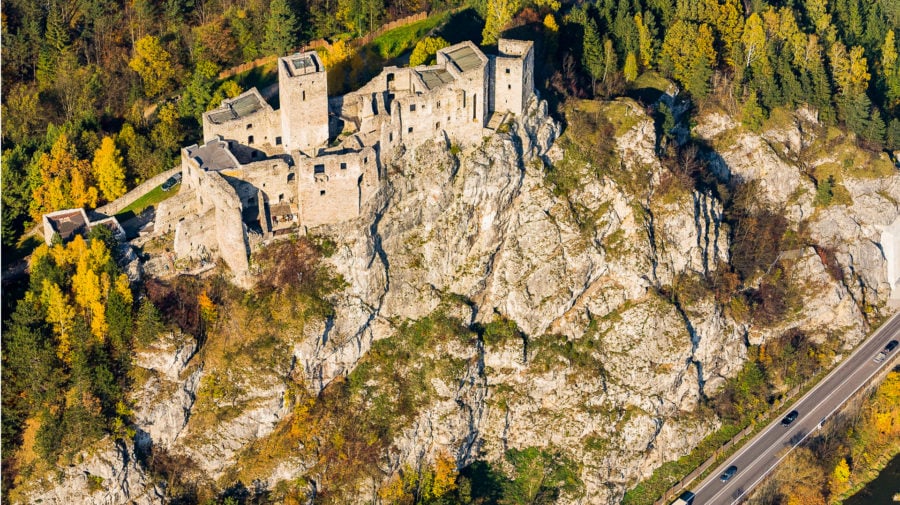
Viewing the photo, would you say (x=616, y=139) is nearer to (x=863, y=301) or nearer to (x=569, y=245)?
(x=569, y=245)

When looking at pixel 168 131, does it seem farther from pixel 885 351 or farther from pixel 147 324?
pixel 885 351

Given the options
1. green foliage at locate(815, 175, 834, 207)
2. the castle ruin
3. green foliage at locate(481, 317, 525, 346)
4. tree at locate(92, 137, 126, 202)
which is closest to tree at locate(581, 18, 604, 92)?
Answer: the castle ruin

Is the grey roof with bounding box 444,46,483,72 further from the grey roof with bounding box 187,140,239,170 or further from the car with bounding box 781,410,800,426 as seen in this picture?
the car with bounding box 781,410,800,426

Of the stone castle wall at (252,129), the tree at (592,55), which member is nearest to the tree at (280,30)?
the stone castle wall at (252,129)

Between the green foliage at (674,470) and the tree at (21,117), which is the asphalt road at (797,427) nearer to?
the green foliage at (674,470)

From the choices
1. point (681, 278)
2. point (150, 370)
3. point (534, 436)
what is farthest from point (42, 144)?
point (681, 278)

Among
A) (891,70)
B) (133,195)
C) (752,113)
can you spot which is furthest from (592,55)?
(133,195)

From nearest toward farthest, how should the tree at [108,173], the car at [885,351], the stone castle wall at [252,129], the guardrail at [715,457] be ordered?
the stone castle wall at [252,129] < the tree at [108,173] < the guardrail at [715,457] < the car at [885,351]
